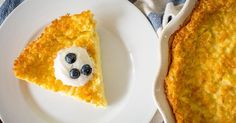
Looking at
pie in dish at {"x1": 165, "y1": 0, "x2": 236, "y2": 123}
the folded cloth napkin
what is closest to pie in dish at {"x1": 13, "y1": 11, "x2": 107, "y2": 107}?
the folded cloth napkin

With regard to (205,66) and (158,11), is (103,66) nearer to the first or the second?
(158,11)

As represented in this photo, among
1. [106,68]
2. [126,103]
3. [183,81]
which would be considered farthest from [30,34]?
[183,81]

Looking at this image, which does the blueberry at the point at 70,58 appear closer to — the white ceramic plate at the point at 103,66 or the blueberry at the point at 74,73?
the blueberry at the point at 74,73

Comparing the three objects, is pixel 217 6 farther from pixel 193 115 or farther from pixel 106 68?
pixel 106 68

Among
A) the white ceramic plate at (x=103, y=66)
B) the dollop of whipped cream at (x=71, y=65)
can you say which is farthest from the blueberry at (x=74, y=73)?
the white ceramic plate at (x=103, y=66)

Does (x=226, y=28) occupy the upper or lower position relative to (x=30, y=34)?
lower

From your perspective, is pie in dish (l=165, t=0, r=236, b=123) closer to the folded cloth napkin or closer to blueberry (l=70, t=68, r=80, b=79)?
the folded cloth napkin
